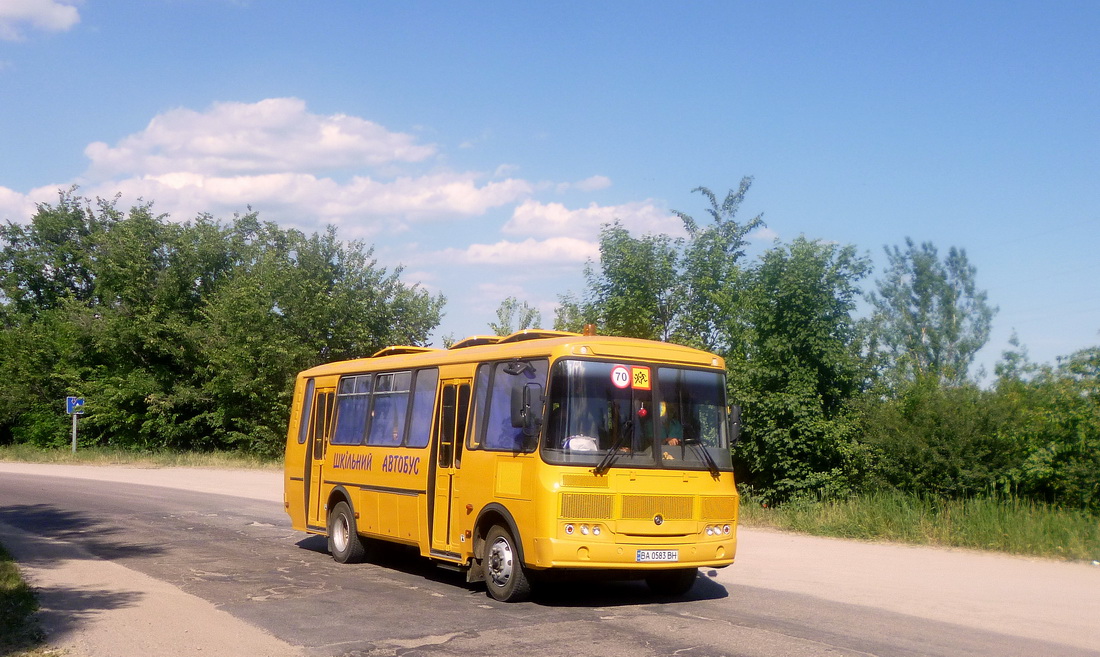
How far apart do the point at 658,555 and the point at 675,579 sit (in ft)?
4.19

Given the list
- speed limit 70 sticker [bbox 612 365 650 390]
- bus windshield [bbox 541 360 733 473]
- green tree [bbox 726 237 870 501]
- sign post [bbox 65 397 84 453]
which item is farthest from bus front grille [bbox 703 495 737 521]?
sign post [bbox 65 397 84 453]

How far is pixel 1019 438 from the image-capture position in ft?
60.4

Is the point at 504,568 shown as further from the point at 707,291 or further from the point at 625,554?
the point at 707,291

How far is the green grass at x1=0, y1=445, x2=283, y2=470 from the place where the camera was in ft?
140

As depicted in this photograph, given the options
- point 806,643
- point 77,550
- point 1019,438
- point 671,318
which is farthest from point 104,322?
point 806,643

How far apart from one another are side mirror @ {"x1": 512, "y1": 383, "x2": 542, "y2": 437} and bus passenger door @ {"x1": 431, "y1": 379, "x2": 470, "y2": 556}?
5.05ft

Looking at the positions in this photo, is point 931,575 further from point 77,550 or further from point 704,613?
point 77,550

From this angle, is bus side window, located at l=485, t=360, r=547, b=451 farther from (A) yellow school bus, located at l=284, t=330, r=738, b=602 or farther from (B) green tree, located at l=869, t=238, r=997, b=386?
(B) green tree, located at l=869, t=238, r=997, b=386

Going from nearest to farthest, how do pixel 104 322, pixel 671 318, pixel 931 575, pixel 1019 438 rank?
pixel 931 575 → pixel 1019 438 → pixel 671 318 → pixel 104 322

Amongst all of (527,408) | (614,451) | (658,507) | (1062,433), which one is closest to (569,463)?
(614,451)

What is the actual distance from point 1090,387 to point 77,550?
1637 centimetres

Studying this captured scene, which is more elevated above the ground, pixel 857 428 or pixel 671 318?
pixel 671 318

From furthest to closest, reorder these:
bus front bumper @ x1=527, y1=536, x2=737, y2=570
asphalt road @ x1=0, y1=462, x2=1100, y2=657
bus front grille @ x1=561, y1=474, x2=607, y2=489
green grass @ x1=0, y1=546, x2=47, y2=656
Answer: bus front grille @ x1=561, y1=474, x2=607, y2=489
bus front bumper @ x1=527, y1=536, x2=737, y2=570
asphalt road @ x1=0, y1=462, x2=1100, y2=657
green grass @ x1=0, y1=546, x2=47, y2=656

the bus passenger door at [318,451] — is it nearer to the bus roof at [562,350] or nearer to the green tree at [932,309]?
the bus roof at [562,350]
